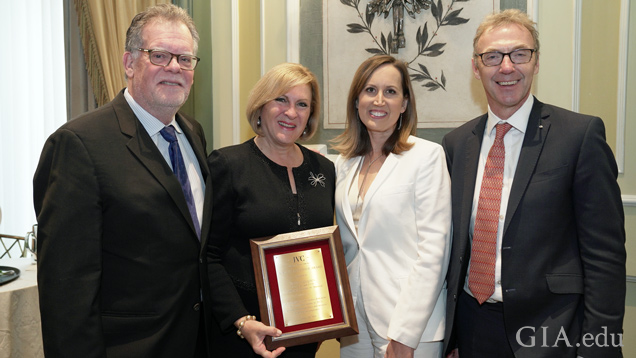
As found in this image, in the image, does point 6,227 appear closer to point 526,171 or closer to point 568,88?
point 526,171


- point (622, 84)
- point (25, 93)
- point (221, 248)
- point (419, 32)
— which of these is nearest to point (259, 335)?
point (221, 248)

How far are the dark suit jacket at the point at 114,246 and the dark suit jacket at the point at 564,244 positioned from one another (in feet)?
4.38

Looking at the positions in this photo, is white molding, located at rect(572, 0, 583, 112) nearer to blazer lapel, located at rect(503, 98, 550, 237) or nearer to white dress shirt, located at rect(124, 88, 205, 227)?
blazer lapel, located at rect(503, 98, 550, 237)

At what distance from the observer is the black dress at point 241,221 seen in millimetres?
2336

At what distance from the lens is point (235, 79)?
15.2ft

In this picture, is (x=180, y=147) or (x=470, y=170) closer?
(x=180, y=147)

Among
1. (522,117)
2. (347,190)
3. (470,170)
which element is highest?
(522,117)

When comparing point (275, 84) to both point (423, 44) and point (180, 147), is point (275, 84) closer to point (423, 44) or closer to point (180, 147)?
point (180, 147)

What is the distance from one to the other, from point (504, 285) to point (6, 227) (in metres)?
3.85

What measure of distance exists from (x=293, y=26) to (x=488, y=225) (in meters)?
2.84

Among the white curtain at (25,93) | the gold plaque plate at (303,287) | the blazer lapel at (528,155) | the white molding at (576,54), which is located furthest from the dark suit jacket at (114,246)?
the white molding at (576,54)

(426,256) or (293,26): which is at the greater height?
(293,26)

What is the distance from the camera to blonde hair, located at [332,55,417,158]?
2.61 m

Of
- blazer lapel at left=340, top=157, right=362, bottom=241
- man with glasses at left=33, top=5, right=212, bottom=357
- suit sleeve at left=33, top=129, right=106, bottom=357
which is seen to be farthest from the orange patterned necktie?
suit sleeve at left=33, top=129, right=106, bottom=357
